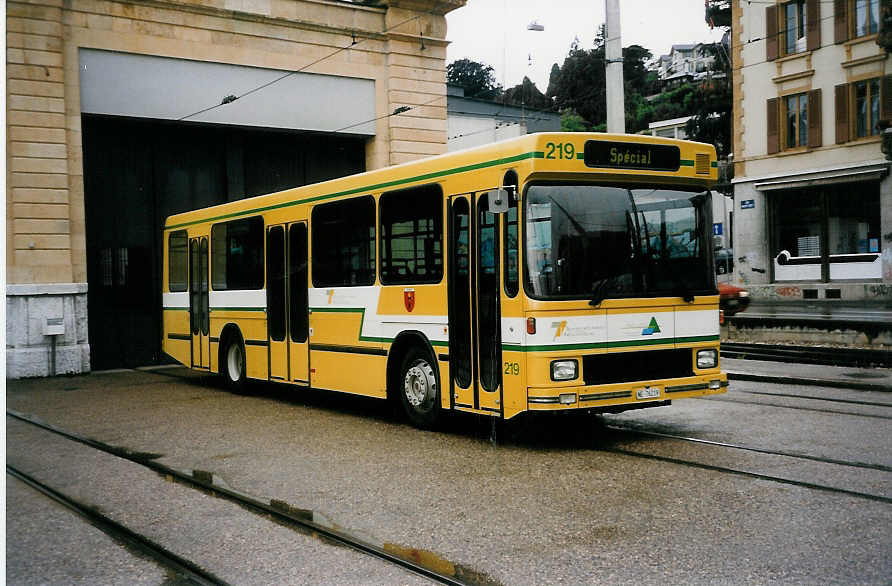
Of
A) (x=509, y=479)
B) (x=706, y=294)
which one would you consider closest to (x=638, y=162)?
(x=706, y=294)

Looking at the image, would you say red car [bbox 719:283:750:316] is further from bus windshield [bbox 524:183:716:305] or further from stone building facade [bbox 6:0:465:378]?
bus windshield [bbox 524:183:716:305]

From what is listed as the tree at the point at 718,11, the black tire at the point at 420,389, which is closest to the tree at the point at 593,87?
the tree at the point at 718,11

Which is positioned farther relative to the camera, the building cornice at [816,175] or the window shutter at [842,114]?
the window shutter at [842,114]

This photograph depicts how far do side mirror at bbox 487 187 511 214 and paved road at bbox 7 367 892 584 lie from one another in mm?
2292

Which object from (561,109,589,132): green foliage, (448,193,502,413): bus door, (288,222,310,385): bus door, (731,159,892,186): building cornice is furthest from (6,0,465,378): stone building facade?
(561,109,589,132): green foliage

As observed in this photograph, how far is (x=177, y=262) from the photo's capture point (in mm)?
17375

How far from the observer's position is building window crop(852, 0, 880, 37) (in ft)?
107

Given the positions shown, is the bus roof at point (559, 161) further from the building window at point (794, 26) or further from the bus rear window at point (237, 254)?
the building window at point (794, 26)

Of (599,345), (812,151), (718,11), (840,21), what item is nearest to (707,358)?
(599,345)

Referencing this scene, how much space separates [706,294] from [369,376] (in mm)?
4087

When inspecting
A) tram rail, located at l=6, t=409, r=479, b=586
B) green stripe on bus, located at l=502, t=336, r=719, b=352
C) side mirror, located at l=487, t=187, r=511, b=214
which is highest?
side mirror, located at l=487, t=187, r=511, b=214

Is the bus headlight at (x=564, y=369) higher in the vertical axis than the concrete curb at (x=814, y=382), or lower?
higher

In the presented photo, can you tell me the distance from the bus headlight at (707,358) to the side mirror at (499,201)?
254 cm

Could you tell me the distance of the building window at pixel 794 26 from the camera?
116ft
